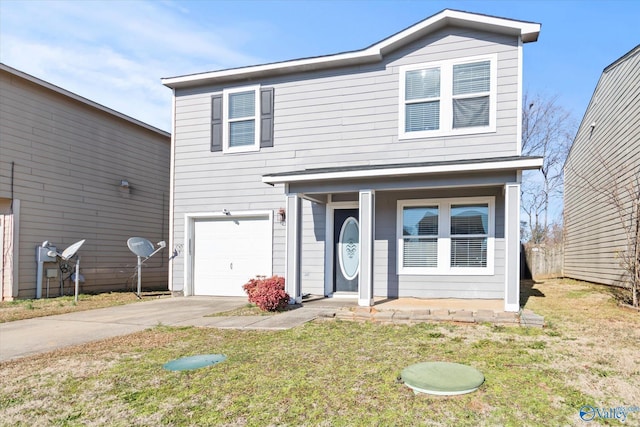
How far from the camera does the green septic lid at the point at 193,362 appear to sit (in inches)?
178

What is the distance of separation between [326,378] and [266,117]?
7.46 meters

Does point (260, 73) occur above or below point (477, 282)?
above

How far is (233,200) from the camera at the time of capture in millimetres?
10602

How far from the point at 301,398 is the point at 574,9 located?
1297 cm

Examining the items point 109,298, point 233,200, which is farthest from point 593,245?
point 109,298

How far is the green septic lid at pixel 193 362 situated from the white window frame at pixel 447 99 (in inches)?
244

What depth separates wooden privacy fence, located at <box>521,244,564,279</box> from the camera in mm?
18344

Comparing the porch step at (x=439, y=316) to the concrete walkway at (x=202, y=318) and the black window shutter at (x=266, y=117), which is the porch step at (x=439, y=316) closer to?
the concrete walkway at (x=202, y=318)

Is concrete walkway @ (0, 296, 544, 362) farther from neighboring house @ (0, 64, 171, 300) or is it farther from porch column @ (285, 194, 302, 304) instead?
neighboring house @ (0, 64, 171, 300)

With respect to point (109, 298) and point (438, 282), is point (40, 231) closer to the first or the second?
point (109, 298)

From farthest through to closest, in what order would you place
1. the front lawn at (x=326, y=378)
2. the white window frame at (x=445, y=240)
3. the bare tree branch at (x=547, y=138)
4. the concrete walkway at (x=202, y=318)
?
1. the bare tree branch at (x=547, y=138)
2. the white window frame at (x=445, y=240)
3. the concrete walkway at (x=202, y=318)
4. the front lawn at (x=326, y=378)

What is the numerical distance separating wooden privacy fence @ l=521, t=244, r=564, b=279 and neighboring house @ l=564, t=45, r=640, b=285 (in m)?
1.46

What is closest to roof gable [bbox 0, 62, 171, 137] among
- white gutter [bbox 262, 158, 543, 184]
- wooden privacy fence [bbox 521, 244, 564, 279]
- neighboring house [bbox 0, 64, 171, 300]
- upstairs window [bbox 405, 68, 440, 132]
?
neighboring house [bbox 0, 64, 171, 300]

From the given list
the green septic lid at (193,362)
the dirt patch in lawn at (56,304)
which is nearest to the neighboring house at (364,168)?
the dirt patch in lawn at (56,304)
